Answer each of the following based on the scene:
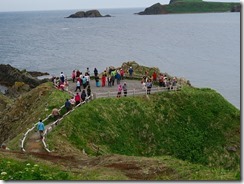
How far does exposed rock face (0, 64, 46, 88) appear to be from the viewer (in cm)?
→ 7388

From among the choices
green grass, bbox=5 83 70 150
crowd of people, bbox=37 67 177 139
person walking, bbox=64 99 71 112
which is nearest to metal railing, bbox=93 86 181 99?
crowd of people, bbox=37 67 177 139

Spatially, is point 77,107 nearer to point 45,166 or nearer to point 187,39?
point 45,166

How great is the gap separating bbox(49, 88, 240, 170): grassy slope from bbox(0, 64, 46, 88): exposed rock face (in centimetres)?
4161

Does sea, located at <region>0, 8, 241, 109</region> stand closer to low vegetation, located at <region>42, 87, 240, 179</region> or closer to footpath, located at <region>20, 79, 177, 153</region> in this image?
footpath, located at <region>20, 79, 177, 153</region>

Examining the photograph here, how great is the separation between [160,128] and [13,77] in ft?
176

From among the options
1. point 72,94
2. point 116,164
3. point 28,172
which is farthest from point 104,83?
point 28,172

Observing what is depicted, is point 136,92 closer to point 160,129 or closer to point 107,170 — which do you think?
point 160,129

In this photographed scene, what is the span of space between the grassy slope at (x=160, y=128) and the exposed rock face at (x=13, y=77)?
41610 millimetres

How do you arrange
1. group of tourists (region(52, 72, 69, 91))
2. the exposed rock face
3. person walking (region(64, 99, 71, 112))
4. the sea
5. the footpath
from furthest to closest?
the sea, the exposed rock face, group of tourists (region(52, 72, 69, 91)), person walking (region(64, 99, 71, 112)), the footpath

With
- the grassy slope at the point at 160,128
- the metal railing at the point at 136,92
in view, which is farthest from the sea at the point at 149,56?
the grassy slope at the point at 160,128

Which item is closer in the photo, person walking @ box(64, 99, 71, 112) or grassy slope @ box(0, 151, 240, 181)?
grassy slope @ box(0, 151, 240, 181)

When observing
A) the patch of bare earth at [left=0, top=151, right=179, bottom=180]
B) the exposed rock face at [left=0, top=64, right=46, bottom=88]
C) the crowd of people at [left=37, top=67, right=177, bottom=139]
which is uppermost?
the crowd of people at [left=37, top=67, right=177, bottom=139]

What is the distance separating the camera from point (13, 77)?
80062 millimetres

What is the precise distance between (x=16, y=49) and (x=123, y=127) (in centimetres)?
10547
